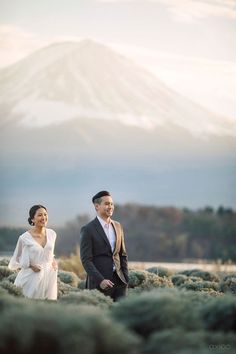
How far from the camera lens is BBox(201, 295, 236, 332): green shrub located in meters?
6.39

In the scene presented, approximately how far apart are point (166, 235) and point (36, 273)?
129ft

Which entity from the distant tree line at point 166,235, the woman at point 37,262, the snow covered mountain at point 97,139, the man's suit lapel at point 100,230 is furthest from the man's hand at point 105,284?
the snow covered mountain at point 97,139

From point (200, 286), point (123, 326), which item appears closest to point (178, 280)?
point (200, 286)

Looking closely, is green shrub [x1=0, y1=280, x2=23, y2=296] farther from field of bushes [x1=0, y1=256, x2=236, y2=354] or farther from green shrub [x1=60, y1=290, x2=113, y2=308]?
field of bushes [x1=0, y1=256, x2=236, y2=354]

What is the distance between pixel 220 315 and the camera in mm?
6488

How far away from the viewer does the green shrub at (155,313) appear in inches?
234

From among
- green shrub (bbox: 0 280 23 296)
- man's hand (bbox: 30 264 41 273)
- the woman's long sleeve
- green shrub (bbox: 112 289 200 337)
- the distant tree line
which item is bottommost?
green shrub (bbox: 112 289 200 337)

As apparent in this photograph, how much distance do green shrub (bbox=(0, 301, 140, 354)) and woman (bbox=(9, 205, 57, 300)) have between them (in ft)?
12.7

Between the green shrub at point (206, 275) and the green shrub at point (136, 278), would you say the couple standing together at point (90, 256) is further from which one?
the green shrub at point (206, 275)

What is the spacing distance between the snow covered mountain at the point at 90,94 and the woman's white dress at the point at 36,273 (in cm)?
5445

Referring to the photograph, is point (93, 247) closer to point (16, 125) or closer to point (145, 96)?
point (16, 125)

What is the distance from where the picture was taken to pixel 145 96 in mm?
71125

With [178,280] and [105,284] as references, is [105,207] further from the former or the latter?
[178,280]

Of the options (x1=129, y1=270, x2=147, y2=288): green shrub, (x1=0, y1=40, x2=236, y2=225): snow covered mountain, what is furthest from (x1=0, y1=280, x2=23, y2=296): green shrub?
(x1=0, y1=40, x2=236, y2=225): snow covered mountain
